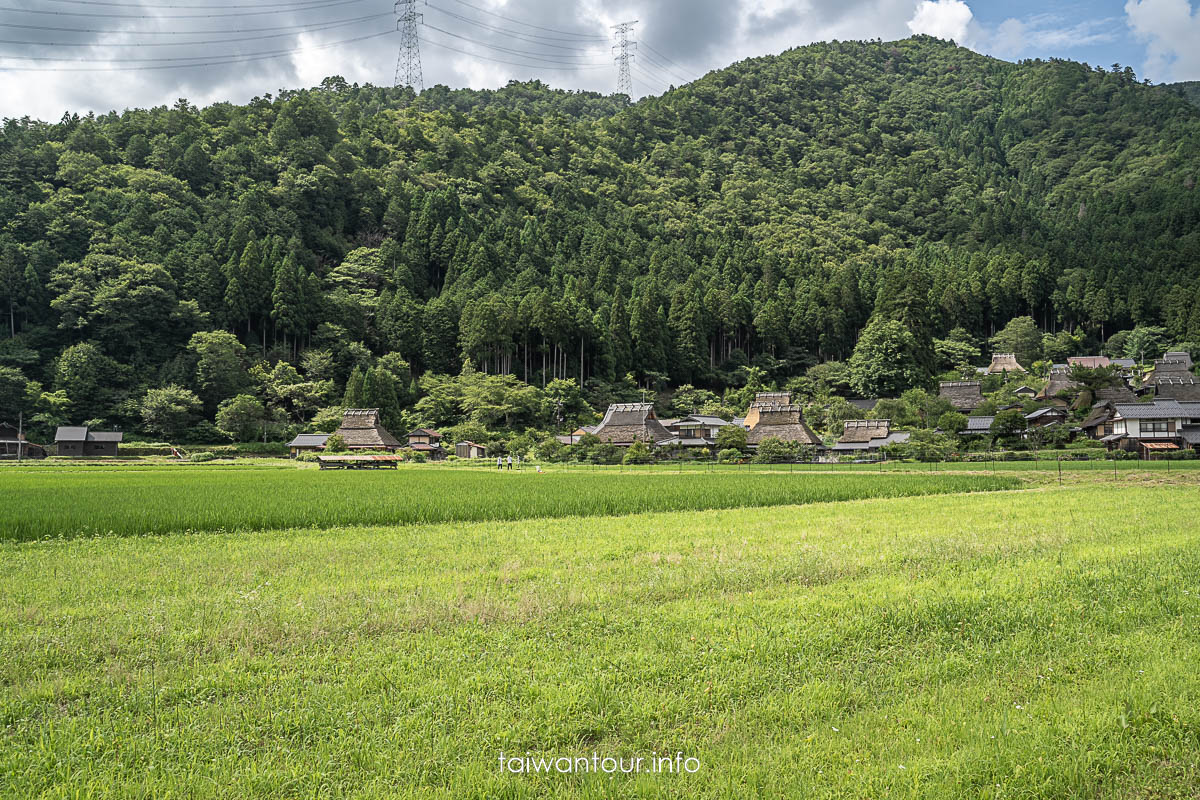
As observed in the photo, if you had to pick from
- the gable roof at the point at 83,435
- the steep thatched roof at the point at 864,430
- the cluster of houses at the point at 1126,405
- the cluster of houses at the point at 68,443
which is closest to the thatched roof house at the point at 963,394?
the cluster of houses at the point at 1126,405

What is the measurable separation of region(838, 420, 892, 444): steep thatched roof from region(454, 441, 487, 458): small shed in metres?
31.1

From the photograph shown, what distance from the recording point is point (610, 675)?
5.63 m

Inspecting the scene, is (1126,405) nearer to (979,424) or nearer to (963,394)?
(979,424)

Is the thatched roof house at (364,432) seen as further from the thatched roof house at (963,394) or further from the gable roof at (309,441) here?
the thatched roof house at (963,394)

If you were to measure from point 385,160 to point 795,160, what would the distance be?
87624 millimetres

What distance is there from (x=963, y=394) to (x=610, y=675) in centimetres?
6827

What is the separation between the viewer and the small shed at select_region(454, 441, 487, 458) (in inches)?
2288

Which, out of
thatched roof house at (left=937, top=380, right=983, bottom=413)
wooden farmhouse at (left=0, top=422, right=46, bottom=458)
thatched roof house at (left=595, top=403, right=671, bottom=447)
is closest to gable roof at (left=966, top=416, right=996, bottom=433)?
thatched roof house at (left=937, top=380, right=983, bottom=413)

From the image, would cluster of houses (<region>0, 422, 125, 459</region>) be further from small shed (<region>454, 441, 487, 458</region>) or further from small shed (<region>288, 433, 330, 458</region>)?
small shed (<region>454, 441, 487, 458</region>)

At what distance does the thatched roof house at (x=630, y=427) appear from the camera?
5884cm

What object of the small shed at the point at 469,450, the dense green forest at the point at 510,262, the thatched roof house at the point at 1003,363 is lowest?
the small shed at the point at 469,450

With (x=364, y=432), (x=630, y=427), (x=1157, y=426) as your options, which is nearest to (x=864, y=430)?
(x=1157, y=426)

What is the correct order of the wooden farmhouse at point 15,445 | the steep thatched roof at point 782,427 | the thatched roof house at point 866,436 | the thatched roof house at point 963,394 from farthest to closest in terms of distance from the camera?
the thatched roof house at point 963,394
the steep thatched roof at point 782,427
the thatched roof house at point 866,436
the wooden farmhouse at point 15,445

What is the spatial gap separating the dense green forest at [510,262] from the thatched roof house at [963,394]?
6514 millimetres
